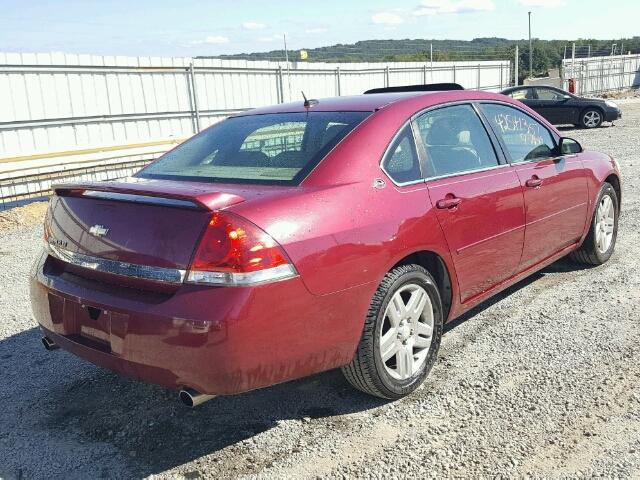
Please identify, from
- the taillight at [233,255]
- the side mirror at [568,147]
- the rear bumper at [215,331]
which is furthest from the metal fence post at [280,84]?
the taillight at [233,255]

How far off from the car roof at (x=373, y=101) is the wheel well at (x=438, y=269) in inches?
34.5

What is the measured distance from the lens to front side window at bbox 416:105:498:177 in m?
3.60

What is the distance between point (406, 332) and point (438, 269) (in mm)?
479

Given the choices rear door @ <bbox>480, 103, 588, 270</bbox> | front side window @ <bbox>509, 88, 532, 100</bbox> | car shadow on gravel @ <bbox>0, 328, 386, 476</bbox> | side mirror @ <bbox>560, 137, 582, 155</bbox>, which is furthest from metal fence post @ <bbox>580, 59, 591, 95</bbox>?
car shadow on gravel @ <bbox>0, 328, 386, 476</bbox>

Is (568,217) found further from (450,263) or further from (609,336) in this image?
(450,263)

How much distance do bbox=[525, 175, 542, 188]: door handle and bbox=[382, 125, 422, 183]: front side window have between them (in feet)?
3.64

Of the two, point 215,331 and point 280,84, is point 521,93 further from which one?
point 215,331

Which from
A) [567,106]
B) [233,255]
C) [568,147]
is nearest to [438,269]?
[233,255]

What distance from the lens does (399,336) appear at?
10.6 ft

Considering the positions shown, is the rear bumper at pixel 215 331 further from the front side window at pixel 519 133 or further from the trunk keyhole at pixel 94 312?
the front side window at pixel 519 133

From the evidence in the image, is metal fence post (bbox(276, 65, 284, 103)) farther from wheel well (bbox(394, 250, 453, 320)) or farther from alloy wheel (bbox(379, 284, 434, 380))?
alloy wheel (bbox(379, 284, 434, 380))

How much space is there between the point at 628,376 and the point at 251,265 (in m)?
2.28

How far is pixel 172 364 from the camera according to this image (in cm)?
257

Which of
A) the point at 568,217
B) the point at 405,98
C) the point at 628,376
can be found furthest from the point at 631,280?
the point at 405,98
